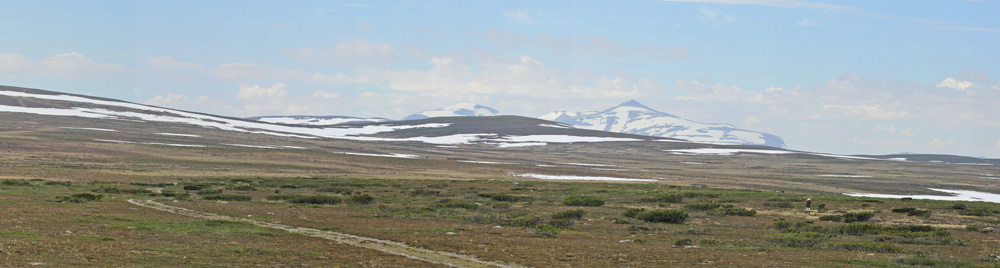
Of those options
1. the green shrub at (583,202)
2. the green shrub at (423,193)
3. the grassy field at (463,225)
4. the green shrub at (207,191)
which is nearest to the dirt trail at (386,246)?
the grassy field at (463,225)

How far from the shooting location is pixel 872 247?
83.4 ft

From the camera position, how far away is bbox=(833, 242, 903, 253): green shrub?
24.8 m

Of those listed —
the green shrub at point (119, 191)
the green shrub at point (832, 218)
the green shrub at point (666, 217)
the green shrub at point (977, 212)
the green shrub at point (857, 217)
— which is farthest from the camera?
the green shrub at point (119, 191)

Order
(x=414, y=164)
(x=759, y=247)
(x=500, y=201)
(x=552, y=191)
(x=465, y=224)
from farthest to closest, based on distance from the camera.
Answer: (x=414, y=164) → (x=552, y=191) → (x=500, y=201) → (x=465, y=224) → (x=759, y=247)

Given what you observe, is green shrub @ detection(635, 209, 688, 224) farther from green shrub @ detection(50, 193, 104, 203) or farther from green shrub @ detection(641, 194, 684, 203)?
green shrub @ detection(50, 193, 104, 203)

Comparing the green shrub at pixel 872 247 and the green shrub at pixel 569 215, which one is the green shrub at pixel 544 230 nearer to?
the green shrub at pixel 569 215

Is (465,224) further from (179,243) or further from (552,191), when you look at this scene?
(552,191)

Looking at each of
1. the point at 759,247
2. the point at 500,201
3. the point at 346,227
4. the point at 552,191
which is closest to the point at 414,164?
the point at 552,191

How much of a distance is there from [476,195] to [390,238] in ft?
91.3

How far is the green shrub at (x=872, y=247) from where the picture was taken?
24812mm

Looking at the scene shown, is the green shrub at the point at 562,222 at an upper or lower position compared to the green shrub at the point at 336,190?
upper

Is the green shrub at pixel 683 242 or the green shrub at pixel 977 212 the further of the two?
the green shrub at pixel 977 212

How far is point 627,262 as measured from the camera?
2080 cm

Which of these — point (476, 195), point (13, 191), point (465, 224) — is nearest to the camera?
point (465, 224)
